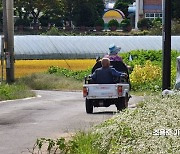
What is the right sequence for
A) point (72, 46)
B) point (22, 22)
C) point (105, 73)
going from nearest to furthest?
point (105, 73)
point (72, 46)
point (22, 22)

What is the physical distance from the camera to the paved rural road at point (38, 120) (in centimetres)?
1177

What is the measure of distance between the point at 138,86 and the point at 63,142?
63.5ft

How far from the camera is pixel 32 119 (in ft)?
51.0

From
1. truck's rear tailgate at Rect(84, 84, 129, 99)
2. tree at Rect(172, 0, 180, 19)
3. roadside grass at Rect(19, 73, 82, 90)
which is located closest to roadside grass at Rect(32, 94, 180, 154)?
truck's rear tailgate at Rect(84, 84, 129, 99)

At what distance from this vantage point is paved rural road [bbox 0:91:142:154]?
11.8 metres

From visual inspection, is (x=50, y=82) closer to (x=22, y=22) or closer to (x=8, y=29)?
(x=8, y=29)

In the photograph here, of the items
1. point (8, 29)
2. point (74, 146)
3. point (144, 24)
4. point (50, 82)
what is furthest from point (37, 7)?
point (74, 146)

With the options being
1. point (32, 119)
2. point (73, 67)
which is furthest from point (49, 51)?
point (32, 119)

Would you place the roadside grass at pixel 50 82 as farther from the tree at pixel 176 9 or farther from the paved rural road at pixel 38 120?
the tree at pixel 176 9

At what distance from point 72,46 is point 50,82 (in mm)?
10709

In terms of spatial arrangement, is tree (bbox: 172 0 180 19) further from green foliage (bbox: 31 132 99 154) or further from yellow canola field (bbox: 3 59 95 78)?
green foliage (bbox: 31 132 99 154)

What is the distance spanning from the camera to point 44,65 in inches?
1547

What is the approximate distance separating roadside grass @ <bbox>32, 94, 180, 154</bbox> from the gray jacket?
18.7 ft

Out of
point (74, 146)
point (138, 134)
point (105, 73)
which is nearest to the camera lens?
point (138, 134)
